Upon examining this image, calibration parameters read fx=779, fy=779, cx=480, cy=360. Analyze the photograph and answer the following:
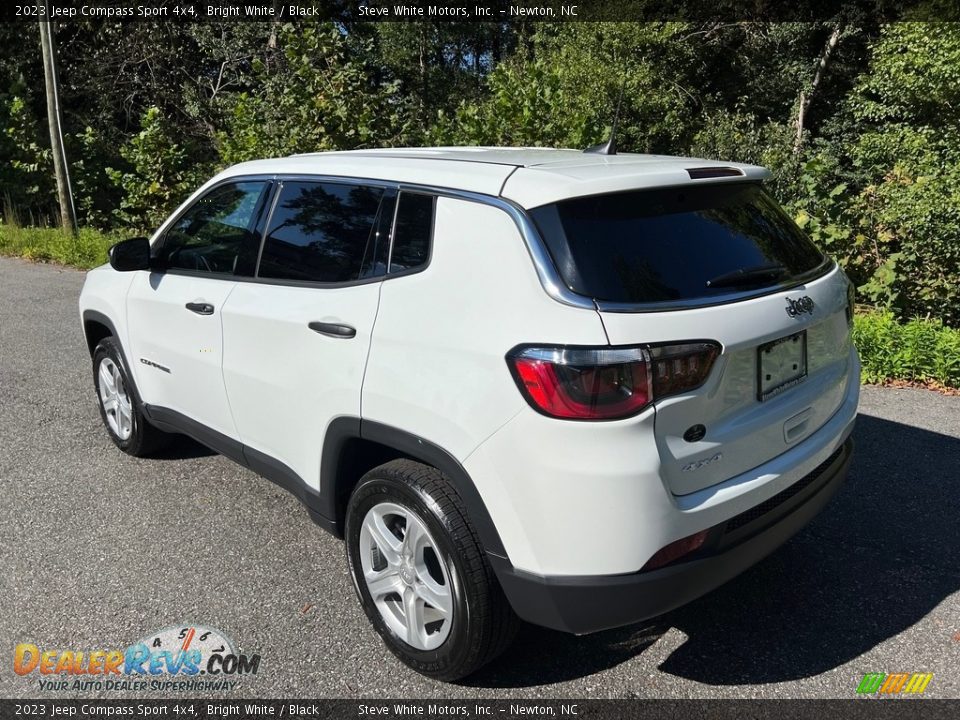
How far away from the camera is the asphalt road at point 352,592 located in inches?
109

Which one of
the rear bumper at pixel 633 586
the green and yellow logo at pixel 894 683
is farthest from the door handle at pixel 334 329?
the green and yellow logo at pixel 894 683

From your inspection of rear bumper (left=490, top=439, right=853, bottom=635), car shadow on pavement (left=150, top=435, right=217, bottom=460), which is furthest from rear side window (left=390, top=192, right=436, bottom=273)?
car shadow on pavement (left=150, top=435, right=217, bottom=460)

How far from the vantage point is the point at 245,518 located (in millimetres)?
3932

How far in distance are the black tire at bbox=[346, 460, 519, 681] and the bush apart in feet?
15.1

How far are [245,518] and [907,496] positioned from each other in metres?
3.40

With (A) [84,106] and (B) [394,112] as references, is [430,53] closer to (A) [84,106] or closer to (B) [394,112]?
(A) [84,106]

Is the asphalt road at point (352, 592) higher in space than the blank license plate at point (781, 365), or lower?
lower

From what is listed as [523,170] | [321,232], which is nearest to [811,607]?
[523,170]

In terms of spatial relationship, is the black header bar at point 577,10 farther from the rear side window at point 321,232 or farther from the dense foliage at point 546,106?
the rear side window at point 321,232

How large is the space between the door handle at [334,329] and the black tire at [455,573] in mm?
481

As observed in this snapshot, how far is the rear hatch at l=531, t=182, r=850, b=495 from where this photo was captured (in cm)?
226

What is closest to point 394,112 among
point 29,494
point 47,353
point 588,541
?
point 47,353

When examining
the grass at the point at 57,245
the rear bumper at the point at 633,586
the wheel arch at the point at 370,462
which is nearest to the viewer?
the rear bumper at the point at 633,586

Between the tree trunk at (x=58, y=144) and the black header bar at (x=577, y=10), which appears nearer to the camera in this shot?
the tree trunk at (x=58, y=144)
